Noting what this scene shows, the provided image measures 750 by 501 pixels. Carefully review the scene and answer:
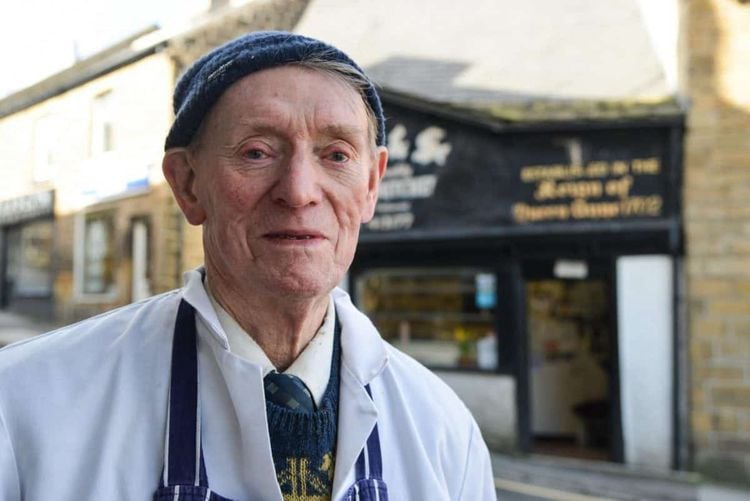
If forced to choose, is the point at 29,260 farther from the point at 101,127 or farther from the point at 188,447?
the point at 188,447

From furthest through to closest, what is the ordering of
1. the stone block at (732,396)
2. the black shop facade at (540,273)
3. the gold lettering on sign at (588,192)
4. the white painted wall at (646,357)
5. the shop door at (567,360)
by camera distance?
the shop door at (567,360), the gold lettering on sign at (588,192), the black shop facade at (540,273), the white painted wall at (646,357), the stone block at (732,396)

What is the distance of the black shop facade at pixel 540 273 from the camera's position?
6590 millimetres

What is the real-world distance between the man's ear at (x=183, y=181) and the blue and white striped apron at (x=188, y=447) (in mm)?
170

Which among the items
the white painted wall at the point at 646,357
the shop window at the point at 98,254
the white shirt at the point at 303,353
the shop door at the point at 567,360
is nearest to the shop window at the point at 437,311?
the shop door at the point at 567,360

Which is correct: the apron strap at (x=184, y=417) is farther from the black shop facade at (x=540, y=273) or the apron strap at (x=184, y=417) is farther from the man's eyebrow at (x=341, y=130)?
the black shop facade at (x=540, y=273)

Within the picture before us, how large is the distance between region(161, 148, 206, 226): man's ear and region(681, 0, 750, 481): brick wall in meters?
6.19

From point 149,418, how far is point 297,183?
1.42 ft

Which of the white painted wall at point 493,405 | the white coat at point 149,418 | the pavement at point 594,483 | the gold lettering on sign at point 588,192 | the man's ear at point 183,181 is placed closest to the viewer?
the white coat at point 149,418

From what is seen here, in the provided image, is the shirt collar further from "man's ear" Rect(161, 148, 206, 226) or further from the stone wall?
the stone wall

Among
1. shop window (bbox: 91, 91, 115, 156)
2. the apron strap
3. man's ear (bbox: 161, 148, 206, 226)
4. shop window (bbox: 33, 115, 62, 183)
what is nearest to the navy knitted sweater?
the apron strap

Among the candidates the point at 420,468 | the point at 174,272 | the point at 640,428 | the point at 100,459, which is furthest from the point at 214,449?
the point at 640,428

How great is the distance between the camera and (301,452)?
3.58 feet

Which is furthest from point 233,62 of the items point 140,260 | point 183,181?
point 140,260

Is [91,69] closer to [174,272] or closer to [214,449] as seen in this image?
[174,272]
